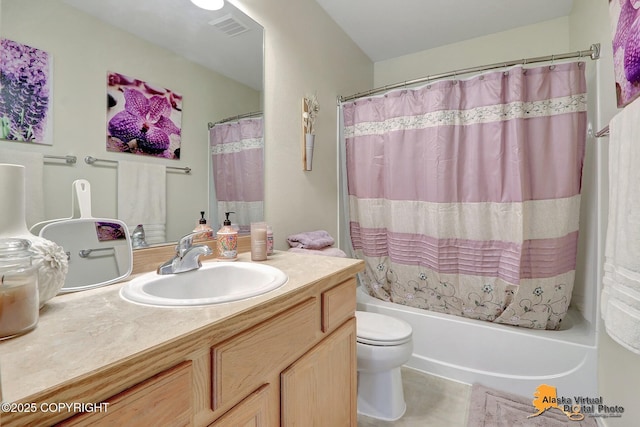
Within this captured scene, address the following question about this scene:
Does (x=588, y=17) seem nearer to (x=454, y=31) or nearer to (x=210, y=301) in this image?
(x=454, y=31)

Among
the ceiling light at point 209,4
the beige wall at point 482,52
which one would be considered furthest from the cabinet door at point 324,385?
the beige wall at point 482,52

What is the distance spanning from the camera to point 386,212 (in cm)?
213

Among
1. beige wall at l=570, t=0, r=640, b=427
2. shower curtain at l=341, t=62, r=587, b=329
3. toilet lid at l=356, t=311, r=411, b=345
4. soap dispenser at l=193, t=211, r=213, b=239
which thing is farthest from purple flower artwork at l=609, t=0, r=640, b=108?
soap dispenser at l=193, t=211, r=213, b=239

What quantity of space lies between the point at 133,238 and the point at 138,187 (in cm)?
18

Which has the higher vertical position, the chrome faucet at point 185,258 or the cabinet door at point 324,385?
the chrome faucet at point 185,258

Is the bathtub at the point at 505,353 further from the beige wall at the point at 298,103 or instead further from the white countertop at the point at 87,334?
the white countertop at the point at 87,334

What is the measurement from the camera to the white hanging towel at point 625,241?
32.8 inches

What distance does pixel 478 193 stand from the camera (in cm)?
178

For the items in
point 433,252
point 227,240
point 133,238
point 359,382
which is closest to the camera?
point 133,238

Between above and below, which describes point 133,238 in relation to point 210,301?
above

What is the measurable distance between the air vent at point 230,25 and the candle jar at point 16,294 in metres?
1.19

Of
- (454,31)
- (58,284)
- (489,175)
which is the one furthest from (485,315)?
(454,31)

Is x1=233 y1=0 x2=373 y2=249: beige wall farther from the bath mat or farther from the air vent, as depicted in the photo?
the bath mat

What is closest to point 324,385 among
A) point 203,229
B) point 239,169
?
point 203,229
